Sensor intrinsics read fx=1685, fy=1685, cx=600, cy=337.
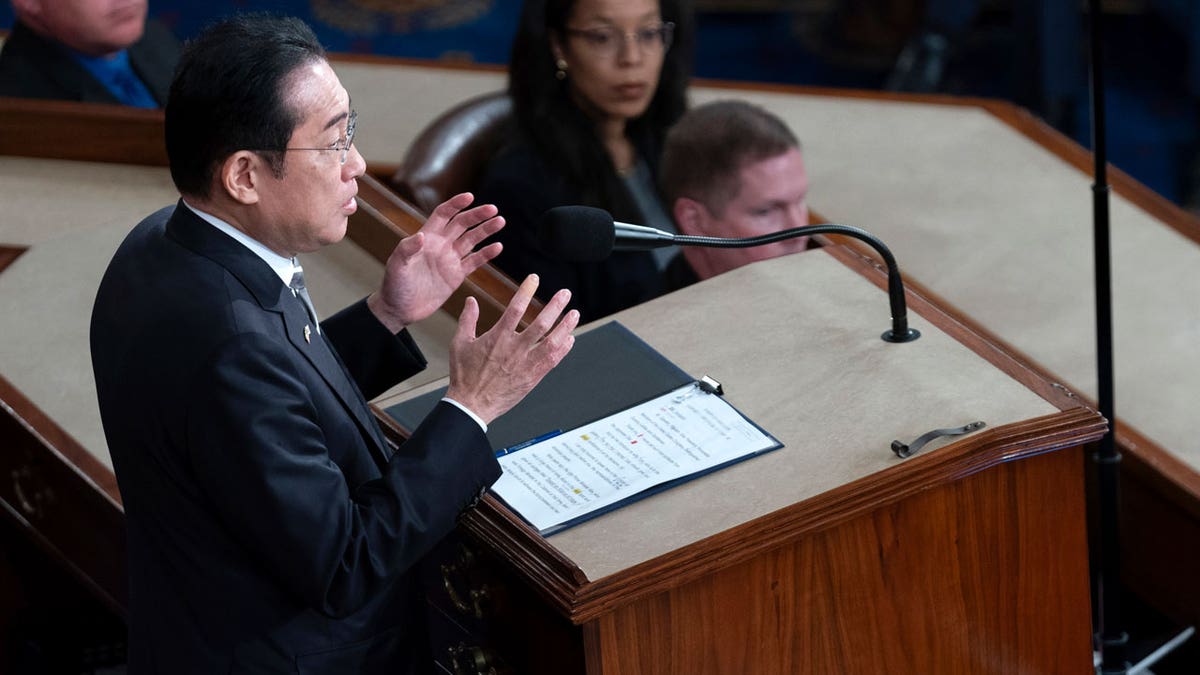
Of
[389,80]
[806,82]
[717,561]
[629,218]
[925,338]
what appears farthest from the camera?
[806,82]

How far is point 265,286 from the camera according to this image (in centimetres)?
163

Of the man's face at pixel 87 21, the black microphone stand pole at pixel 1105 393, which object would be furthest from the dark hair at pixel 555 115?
the black microphone stand pole at pixel 1105 393

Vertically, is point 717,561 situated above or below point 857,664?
above

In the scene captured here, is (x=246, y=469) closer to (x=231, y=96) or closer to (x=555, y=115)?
(x=231, y=96)

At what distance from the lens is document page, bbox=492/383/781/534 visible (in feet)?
5.64

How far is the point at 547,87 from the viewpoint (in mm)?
3297

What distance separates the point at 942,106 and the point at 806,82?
181 cm

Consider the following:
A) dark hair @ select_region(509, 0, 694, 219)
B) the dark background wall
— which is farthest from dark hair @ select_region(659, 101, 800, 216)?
the dark background wall

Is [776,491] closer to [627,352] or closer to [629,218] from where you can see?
[627,352]

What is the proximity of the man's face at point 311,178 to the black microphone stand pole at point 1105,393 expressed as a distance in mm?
1201

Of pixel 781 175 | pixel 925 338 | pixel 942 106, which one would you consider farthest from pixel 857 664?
pixel 942 106

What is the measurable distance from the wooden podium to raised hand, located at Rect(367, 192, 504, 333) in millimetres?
251

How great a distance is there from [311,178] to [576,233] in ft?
1.08

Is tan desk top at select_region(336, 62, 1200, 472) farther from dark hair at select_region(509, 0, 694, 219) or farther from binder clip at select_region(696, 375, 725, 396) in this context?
binder clip at select_region(696, 375, 725, 396)
